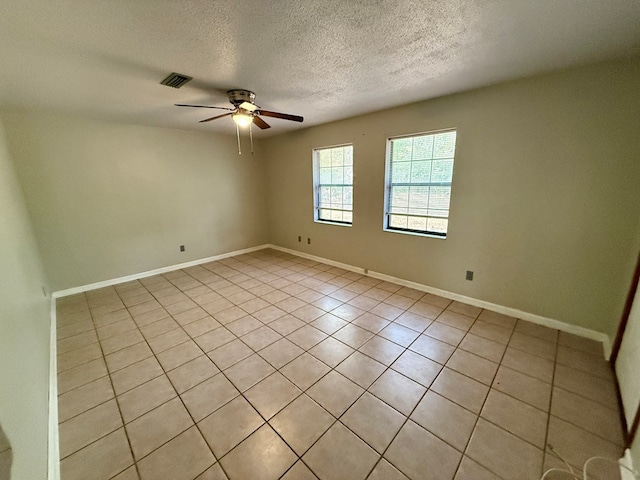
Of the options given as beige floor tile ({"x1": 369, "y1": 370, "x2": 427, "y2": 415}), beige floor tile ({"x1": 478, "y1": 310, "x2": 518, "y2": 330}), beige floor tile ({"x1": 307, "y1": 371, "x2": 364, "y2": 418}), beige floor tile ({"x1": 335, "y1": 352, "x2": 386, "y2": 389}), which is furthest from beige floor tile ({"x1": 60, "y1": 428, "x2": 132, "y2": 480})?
beige floor tile ({"x1": 478, "y1": 310, "x2": 518, "y2": 330})

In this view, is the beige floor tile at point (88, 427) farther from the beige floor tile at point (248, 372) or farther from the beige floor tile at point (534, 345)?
the beige floor tile at point (534, 345)

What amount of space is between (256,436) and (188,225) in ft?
12.6

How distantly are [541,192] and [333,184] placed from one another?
2.77m

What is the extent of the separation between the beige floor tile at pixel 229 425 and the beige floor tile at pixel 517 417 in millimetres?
1495

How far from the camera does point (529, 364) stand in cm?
199

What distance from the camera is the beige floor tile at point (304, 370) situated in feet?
6.14

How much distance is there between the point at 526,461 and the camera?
132 cm

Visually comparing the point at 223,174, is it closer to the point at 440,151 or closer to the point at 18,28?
the point at 18,28

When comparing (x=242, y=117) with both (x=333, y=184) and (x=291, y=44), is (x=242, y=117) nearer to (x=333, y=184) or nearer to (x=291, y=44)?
(x=291, y=44)

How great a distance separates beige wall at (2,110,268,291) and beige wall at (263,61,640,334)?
3019 mm

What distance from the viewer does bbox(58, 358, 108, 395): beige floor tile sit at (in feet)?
6.12

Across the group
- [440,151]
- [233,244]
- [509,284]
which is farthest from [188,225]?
[509,284]

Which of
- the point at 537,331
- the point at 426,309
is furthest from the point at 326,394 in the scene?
the point at 537,331

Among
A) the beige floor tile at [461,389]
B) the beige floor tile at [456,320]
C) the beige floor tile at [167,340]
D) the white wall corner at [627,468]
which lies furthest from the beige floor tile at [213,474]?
the beige floor tile at [456,320]
